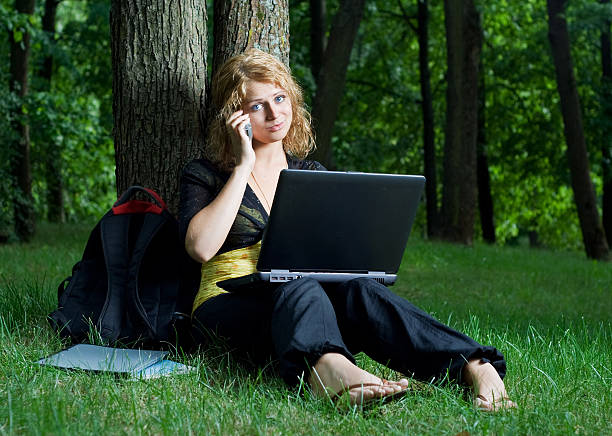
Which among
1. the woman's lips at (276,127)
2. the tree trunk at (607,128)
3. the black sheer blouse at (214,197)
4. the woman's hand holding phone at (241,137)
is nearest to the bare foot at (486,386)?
the black sheer blouse at (214,197)

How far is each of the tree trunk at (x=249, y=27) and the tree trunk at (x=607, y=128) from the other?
36.0ft

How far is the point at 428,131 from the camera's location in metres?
17.0

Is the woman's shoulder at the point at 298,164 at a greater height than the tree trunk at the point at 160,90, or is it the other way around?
the tree trunk at the point at 160,90

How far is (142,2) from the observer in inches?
172

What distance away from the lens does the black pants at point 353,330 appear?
2.93 m

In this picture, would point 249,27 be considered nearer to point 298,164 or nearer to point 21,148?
point 298,164

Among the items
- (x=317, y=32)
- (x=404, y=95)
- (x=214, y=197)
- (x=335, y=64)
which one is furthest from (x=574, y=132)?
(x=214, y=197)

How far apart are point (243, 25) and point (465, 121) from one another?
30.2ft

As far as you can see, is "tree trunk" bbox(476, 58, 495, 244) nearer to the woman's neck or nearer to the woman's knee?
the woman's neck

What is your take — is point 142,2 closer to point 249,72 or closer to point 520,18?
point 249,72

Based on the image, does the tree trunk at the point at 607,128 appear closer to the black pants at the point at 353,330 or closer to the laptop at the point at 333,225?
the laptop at the point at 333,225

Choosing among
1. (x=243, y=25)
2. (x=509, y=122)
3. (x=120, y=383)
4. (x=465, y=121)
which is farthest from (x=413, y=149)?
(x=120, y=383)

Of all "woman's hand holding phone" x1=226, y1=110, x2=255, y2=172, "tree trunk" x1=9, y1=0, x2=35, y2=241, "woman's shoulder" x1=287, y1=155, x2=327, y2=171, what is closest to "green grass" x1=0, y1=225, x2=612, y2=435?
"woman's hand holding phone" x1=226, y1=110, x2=255, y2=172

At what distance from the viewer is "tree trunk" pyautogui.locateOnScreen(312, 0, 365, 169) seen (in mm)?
9594
